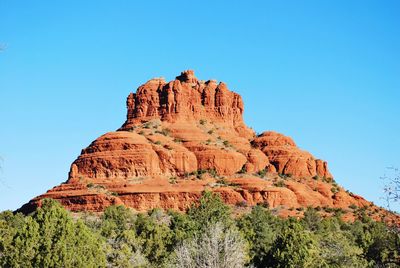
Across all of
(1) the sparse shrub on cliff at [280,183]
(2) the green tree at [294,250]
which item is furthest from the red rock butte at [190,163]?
(2) the green tree at [294,250]

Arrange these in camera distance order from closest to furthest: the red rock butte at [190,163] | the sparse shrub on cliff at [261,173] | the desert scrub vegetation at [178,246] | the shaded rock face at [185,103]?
the desert scrub vegetation at [178,246]
the red rock butte at [190,163]
the sparse shrub on cliff at [261,173]
the shaded rock face at [185,103]

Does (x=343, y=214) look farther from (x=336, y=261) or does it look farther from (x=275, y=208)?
(x=336, y=261)

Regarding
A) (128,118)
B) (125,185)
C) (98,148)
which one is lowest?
(125,185)

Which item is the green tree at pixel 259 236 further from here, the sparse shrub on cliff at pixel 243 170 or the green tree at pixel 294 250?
the sparse shrub on cliff at pixel 243 170

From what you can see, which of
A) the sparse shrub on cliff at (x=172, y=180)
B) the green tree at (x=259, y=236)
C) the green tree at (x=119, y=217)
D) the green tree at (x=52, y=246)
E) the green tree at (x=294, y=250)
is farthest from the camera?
the sparse shrub on cliff at (x=172, y=180)

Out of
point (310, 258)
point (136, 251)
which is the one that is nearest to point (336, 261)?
point (310, 258)

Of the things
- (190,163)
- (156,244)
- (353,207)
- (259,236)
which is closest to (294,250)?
(156,244)

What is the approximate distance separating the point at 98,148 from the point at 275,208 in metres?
39.9

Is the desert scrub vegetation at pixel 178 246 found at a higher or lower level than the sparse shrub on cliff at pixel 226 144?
lower

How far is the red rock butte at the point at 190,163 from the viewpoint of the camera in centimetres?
13762

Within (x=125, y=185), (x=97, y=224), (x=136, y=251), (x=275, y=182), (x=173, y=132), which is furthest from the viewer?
(x=173, y=132)

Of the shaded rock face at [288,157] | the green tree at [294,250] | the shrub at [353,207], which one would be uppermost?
the shaded rock face at [288,157]

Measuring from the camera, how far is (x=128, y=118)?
570 ft

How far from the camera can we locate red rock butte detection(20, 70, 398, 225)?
138 metres
